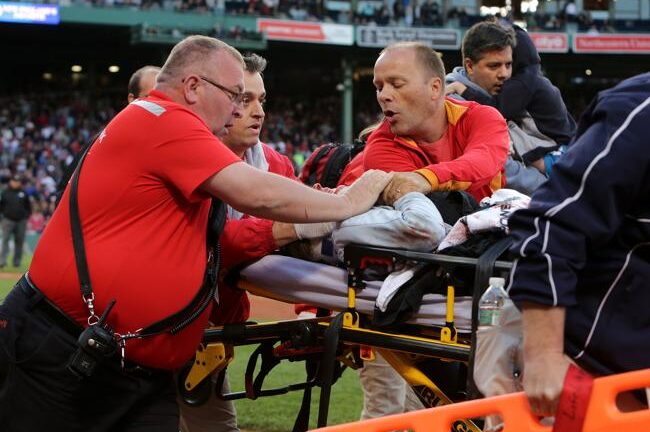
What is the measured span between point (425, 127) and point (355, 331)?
3.16 ft

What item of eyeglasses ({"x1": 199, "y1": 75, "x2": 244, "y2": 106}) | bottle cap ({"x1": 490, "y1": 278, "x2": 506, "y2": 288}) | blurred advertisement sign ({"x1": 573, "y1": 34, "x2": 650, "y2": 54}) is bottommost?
blurred advertisement sign ({"x1": 573, "y1": 34, "x2": 650, "y2": 54})

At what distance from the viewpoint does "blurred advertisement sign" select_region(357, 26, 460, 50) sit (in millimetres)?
34312

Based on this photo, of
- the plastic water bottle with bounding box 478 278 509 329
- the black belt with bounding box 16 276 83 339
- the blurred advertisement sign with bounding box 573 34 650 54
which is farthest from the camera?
the blurred advertisement sign with bounding box 573 34 650 54

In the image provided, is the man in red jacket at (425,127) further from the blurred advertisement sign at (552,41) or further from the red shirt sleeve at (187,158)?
the blurred advertisement sign at (552,41)

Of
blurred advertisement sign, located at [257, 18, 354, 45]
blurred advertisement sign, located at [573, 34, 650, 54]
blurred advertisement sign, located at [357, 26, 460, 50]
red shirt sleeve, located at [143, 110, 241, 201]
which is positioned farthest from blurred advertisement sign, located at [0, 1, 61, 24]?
red shirt sleeve, located at [143, 110, 241, 201]

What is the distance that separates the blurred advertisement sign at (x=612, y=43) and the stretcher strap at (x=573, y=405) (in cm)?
3512

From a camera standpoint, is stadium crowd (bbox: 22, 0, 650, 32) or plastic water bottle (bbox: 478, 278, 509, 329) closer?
plastic water bottle (bbox: 478, 278, 509, 329)

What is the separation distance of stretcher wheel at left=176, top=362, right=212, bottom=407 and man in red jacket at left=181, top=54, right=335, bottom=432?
248 mm

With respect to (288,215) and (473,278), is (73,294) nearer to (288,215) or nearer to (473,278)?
(288,215)

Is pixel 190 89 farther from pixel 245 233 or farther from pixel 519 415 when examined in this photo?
pixel 519 415

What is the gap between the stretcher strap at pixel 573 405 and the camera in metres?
2.05

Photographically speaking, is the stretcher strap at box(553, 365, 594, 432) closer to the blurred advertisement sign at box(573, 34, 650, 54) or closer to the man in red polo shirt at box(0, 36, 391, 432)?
the man in red polo shirt at box(0, 36, 391, 432)

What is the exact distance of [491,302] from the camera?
306cm

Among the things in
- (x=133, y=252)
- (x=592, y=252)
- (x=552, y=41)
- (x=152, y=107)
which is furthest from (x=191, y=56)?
(x=552, y=41)
